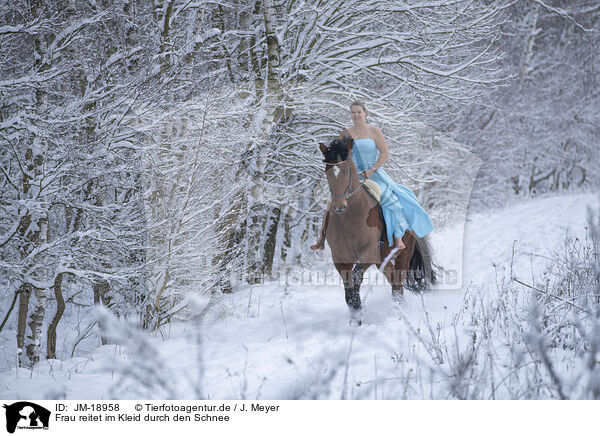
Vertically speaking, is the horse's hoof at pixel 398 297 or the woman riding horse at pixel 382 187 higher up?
the woman riding horse at pixel 382 187

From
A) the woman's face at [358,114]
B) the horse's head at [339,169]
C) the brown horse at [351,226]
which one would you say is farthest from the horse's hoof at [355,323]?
the woman's face at [358,114]

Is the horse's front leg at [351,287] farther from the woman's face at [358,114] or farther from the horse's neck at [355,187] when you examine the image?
the woman's face at [358,114]

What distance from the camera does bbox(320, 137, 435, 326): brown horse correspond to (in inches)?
151

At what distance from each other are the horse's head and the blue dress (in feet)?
1.24

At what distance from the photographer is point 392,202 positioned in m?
4.58

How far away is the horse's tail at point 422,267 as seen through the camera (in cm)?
512

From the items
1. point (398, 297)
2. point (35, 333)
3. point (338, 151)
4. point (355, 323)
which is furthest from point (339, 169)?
point (35, 333)

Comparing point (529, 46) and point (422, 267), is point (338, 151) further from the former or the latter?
point (529, 46)

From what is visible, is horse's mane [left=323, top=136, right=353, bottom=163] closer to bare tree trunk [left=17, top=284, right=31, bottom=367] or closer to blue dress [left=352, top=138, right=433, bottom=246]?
blue dress [left=352, top=138, right=433, bottom=246]

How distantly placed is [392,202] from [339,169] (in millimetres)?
1048

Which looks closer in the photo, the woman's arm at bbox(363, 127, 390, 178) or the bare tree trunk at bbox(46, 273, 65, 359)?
the woman's arm at bbox(363, 127, 390, 178)

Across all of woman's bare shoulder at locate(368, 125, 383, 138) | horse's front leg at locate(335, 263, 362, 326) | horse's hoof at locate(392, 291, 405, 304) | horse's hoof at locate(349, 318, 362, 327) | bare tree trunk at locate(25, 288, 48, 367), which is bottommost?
bare tree trunk at locate(25, 288, 48, 367)
